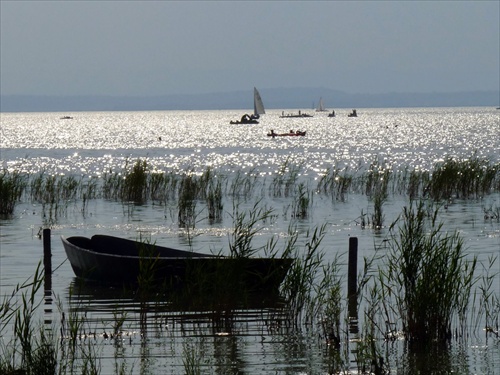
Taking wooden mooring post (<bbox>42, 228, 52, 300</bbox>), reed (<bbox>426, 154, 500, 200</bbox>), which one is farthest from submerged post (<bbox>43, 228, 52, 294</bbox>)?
reed (<bbox>426, 154, 500, 200</bbox>)

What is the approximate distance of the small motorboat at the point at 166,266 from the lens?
45.9ft

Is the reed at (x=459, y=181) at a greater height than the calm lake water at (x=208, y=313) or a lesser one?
greater

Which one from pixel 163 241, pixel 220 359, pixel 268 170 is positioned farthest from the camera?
pixel 268 170

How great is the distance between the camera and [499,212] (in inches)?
1221

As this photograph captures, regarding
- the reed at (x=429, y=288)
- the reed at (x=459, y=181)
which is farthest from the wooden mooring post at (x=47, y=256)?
the reed at (x=459, y=181)

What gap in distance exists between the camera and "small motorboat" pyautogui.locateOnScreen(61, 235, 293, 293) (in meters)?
14.0

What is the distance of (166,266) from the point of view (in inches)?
675

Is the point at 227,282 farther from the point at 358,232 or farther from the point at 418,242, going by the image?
the point at 358,232

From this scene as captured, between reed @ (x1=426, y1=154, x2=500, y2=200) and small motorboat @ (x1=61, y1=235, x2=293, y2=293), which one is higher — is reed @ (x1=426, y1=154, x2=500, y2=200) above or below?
above

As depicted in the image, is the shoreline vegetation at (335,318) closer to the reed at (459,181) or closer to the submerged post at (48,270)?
the submerged post at (48,270)

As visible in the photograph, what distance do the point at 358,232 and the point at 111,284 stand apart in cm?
1094

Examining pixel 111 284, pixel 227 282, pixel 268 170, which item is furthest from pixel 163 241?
pixel 268 170

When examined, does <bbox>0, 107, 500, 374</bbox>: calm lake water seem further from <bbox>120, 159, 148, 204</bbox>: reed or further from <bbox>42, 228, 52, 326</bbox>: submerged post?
<bbox>120, 159, 148, 204</bbox>: reed

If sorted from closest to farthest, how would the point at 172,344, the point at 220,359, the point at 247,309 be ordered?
the point at 220,359 → the point at 172,344 → the point at 247,309
